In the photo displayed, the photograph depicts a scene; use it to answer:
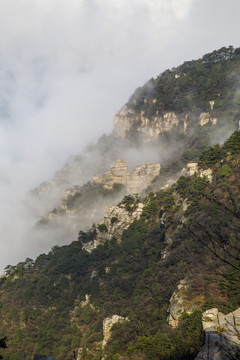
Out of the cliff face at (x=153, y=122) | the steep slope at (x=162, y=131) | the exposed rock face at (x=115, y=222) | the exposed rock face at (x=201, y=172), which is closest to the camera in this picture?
the exposed rock face at (x=201, y=172)

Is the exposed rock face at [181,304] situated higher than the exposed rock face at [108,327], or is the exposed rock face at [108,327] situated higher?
the exposed rock face at [108,327]

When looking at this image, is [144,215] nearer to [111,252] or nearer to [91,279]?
[111,252]

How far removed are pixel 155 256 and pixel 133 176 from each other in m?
69.5

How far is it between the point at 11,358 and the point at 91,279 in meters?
19.8

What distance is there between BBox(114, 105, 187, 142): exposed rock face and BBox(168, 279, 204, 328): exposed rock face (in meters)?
100

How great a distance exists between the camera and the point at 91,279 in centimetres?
5859

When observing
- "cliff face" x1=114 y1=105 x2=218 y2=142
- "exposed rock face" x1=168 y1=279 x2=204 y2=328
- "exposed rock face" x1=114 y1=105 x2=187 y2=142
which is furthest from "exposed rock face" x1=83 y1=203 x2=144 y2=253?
"exposed rock face" x1=114 y1=105 x2=187 y2=142

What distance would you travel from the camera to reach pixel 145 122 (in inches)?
5379

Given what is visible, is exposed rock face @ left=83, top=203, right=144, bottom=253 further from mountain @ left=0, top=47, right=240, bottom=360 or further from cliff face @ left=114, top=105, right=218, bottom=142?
cliff face @ left=114, top=105, right=218, bottom=142

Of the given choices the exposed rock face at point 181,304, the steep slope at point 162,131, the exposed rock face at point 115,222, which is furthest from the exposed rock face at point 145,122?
the exposed rock face at point 181,304

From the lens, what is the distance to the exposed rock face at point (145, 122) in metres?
127

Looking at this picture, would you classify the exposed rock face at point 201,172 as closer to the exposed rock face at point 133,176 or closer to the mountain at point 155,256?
the mountain at point 155,256

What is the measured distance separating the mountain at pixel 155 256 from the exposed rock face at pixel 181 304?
144 mm

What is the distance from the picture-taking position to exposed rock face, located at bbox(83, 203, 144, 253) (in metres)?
64.6
